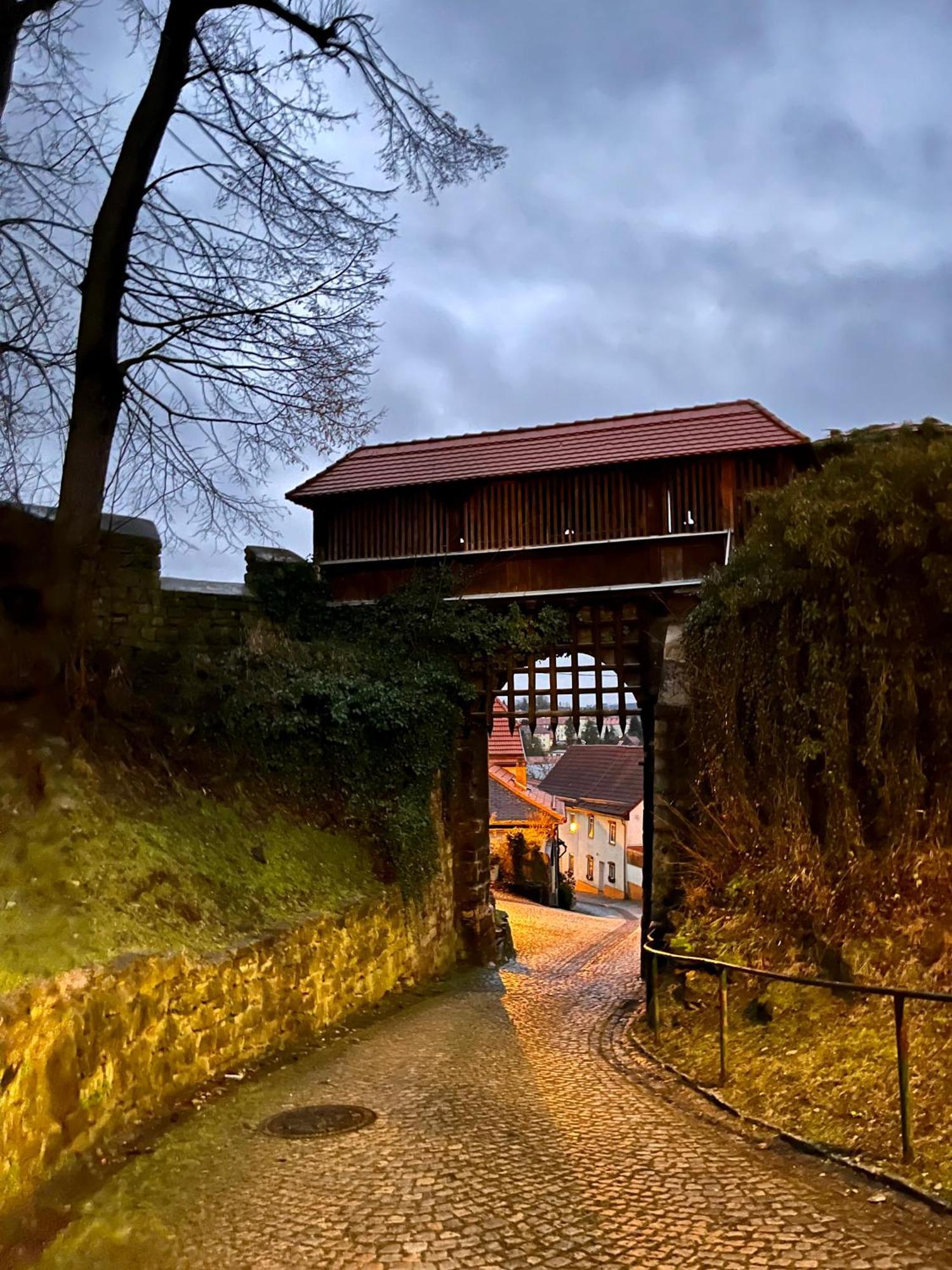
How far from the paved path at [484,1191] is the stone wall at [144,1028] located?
12.6 inches

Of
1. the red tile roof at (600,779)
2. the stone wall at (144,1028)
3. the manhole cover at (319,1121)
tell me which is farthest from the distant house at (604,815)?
the manhole cover at (319,1121)

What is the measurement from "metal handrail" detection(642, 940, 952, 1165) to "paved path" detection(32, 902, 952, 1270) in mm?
391

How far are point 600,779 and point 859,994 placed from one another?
109 feet

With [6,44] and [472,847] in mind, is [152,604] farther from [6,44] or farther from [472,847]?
[6,44]

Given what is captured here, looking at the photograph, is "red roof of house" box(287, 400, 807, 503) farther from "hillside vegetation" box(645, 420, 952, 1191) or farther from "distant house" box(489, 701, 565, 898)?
"distant house" box(489, 701, 565, 898)

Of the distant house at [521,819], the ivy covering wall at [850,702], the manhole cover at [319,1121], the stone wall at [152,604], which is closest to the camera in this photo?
the manhole cover at [319,1121]

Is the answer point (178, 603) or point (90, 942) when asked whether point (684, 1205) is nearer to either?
point (90, 942)

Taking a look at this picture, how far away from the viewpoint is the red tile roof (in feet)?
119

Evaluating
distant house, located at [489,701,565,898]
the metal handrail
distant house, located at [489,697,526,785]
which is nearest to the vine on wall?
the metal handrail

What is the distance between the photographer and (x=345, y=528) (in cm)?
1500

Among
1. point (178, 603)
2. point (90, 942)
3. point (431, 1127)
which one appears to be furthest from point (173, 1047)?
point (178, 603)

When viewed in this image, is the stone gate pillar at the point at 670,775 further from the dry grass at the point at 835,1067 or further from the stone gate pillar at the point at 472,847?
the stone gate pillar at the point at 472,847

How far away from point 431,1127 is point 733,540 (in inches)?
355

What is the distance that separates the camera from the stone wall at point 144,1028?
4645 millimetres
